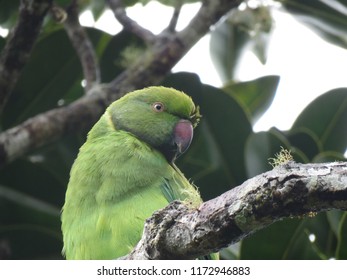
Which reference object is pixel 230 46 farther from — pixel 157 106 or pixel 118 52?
pixel 157 106

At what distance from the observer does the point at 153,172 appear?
292 centimetres

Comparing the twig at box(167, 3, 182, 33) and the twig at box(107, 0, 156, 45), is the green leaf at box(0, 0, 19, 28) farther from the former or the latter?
the twig at box(167, 3, 182, 33)

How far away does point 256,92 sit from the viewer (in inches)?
144

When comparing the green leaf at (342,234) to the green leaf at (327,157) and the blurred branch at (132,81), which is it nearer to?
the green leaf at (327,157)

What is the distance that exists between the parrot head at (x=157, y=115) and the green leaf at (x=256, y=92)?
361mm

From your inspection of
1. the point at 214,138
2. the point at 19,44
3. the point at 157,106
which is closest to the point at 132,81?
the point at 157,106

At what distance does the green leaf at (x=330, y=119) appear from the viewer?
3.38 metres

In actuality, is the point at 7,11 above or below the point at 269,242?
above

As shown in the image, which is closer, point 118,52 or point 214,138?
point 214,138

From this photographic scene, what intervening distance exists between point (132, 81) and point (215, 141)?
0.46m

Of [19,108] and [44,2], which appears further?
[19,108]

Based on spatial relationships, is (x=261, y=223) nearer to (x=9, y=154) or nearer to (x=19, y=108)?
(x=9, y=154)

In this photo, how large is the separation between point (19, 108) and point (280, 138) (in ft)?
4.25
